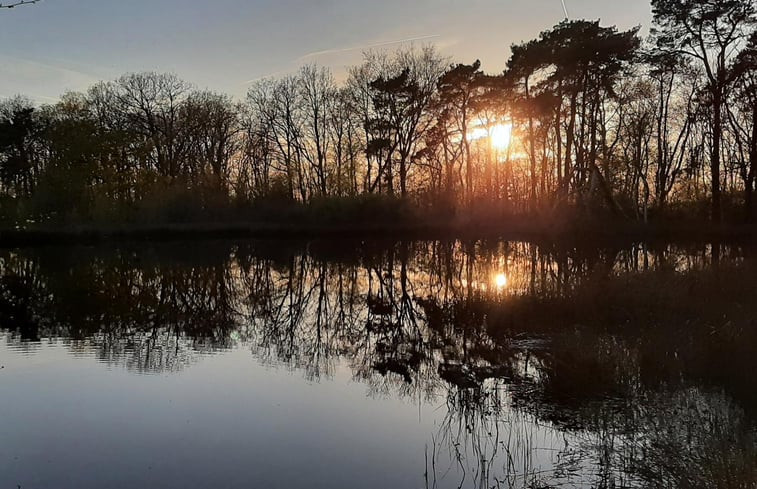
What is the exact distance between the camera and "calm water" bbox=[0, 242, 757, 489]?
6230 millimetres

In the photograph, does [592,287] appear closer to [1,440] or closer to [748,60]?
[1,440]

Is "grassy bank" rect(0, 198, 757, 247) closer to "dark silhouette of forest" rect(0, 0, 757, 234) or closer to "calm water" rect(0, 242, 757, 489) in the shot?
"dark silhouette of forest" rect(0, 0, 757, 234)

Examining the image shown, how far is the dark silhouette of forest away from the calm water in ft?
55.6

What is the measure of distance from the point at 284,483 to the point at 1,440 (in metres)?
3.76

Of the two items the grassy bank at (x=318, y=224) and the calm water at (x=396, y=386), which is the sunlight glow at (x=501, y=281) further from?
the grassy bank at (x=318, y=224)

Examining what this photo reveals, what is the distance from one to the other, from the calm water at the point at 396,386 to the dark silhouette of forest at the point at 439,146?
16.9 m

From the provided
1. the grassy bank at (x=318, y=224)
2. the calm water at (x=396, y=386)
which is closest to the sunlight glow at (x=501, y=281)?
the calm water at (x=396, y=386)

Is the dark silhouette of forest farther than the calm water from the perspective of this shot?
Yes

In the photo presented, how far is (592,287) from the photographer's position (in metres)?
13.3

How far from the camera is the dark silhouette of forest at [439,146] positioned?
29.7 m

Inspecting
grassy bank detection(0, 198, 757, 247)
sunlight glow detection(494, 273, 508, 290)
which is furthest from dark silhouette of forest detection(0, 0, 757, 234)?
sunlight glow detection(494, 273, 508, 290)

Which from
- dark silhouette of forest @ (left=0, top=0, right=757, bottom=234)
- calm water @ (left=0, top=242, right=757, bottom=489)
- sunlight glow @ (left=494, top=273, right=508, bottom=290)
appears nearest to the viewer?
calm water @ (left=0, top=242, right=757, bottom=489)

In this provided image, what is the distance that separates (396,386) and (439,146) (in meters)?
35.9

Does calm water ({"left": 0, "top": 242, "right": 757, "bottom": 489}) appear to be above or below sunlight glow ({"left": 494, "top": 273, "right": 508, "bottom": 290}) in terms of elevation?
below
